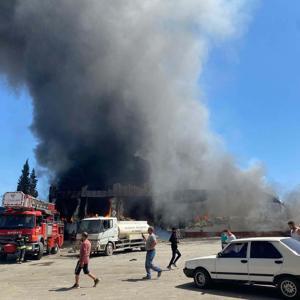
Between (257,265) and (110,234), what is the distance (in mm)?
15754

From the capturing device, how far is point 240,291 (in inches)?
403

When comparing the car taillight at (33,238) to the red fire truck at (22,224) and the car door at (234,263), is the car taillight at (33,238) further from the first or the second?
the car door at (234,263)

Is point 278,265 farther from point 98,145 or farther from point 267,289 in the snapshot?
point 98,145

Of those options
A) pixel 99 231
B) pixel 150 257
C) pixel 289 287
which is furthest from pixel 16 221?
pixel 289 287

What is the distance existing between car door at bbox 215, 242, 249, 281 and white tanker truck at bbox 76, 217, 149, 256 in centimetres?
1348

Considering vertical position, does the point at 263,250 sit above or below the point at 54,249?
above

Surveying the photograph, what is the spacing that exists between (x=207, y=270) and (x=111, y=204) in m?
40.1

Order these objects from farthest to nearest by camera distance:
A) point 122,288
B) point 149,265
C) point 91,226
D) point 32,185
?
point 32,185 → point 91,226 → point 149,265 → point 122,288

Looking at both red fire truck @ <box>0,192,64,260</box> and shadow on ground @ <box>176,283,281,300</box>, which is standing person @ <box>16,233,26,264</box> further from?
shadow on ground @ <box>176,283,281,300</box>

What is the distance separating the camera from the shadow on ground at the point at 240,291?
31.4ft

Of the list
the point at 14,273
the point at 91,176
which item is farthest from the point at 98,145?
the point at 14,273

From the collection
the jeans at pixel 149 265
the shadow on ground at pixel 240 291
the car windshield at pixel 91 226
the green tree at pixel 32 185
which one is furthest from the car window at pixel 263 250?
the green tree at pixel 32 185

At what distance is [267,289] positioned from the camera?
10.4m

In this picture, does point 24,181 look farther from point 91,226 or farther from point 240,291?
point 240,291
